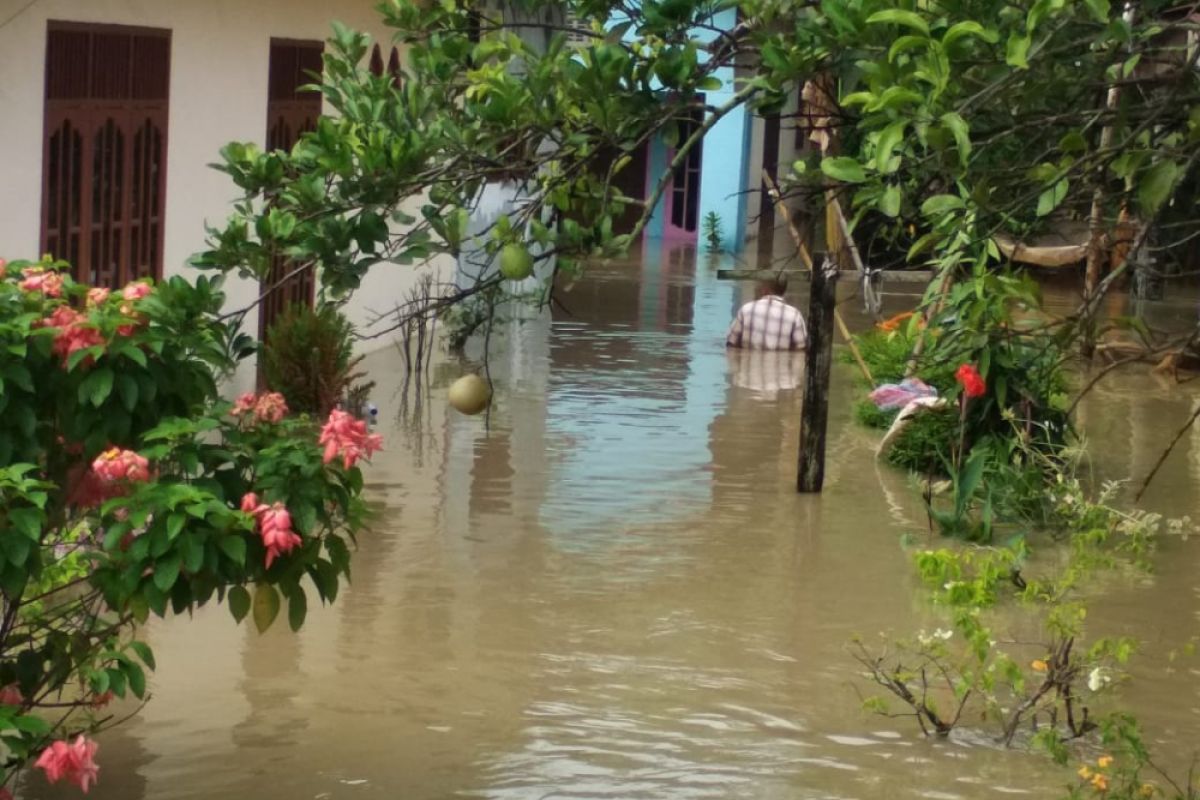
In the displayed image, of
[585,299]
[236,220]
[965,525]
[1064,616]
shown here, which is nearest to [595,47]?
[236,220]

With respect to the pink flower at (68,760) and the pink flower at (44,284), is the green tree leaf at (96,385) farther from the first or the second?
the pink flower at (68,760)

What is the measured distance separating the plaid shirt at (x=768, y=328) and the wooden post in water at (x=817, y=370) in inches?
242

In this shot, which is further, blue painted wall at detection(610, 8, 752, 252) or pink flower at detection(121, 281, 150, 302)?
blue painted wall at detection(610, 8, 752, 252)

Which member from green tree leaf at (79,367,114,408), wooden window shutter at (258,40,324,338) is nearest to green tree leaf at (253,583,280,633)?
green tree leaf at (79,367,114,408)

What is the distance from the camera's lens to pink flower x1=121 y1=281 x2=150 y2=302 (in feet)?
16.2

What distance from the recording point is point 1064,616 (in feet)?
27.6

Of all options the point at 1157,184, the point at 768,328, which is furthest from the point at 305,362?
the point at 1157,184

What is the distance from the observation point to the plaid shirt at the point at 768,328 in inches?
687

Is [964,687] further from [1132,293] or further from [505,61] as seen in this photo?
[1132,293]

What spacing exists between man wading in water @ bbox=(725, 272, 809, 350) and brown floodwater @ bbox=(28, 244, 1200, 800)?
11.4ft

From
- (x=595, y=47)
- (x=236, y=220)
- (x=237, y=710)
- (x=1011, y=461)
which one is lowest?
(x=237, y=710)

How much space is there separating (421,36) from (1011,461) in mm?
6443

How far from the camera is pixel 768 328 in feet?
57.2

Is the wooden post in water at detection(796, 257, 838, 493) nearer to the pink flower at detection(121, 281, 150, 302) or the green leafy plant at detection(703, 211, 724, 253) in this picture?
the pink flower at detection(121, 281, 150, 302)
